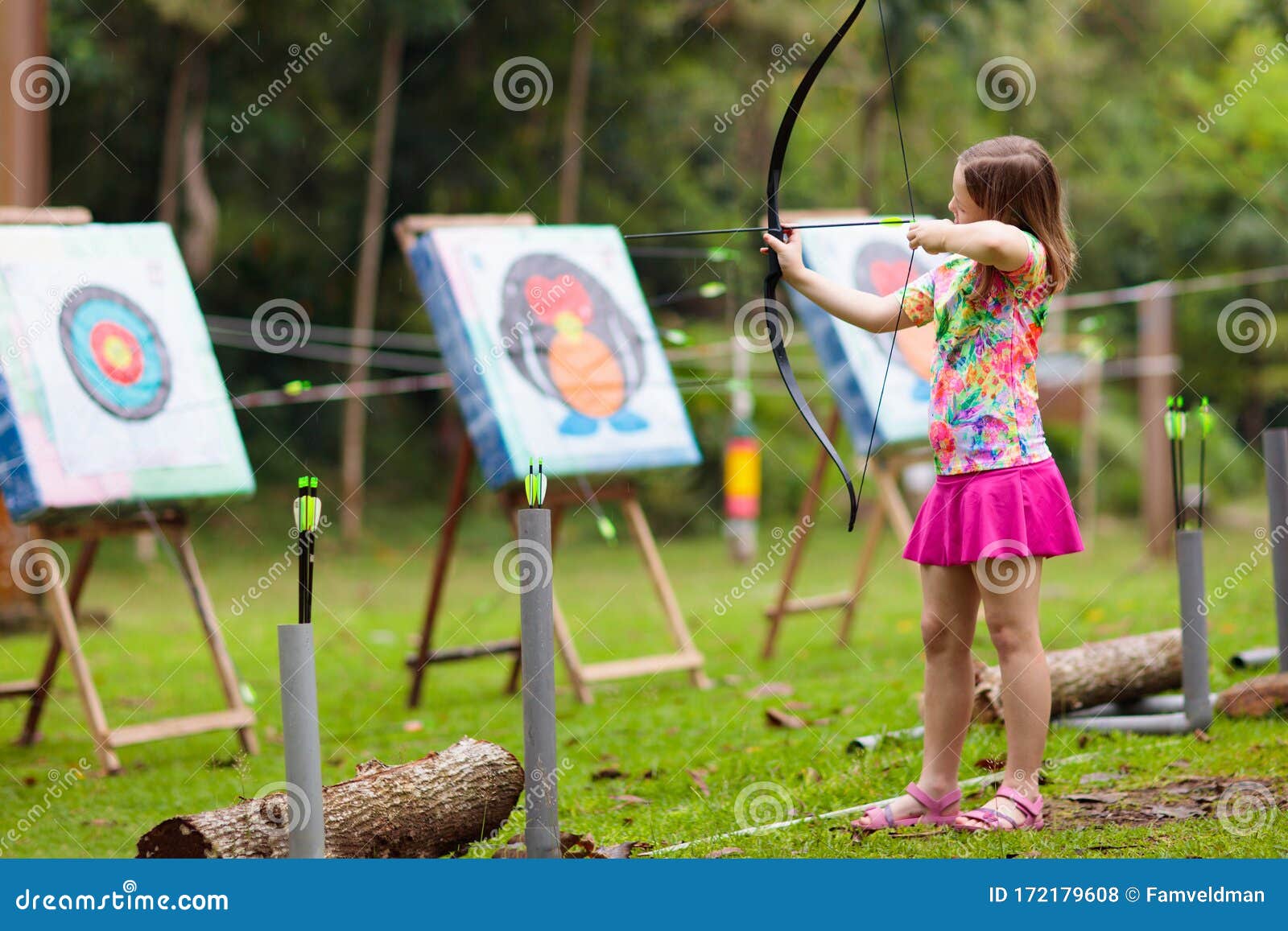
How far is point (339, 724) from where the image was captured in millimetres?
4570

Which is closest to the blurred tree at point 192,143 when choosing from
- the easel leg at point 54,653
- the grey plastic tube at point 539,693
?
the easel leg at point 54,653

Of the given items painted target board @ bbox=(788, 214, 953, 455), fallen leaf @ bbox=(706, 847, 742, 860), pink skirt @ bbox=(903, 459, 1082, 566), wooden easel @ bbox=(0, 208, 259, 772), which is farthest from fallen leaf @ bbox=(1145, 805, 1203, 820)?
wooden easel @ bbox=(0, 208, 259, 772)

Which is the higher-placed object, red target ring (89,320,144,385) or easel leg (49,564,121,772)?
red target ring (89,320,144,385)

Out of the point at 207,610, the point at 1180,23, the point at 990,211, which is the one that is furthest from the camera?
the point at 1180,23

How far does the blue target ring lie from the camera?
14.1 ft

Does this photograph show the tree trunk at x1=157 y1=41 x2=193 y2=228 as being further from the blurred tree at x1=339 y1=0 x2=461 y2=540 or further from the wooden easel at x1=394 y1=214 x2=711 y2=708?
the wooden easel at x1=394 y1=214 x2=711 y2=708

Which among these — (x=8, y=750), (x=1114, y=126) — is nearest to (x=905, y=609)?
(x=8, y=750)

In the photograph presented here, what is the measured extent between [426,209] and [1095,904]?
36.7 ft

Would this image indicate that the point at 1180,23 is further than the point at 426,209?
Yes

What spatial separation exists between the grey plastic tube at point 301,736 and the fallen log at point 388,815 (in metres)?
0.21

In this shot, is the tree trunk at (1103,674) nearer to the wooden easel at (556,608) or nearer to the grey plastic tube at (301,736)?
the wooden easel at (556,608)

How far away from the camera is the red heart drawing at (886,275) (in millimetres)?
5359

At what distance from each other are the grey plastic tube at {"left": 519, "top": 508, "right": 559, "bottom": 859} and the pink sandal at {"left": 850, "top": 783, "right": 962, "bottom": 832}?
Result: 0.71 metres

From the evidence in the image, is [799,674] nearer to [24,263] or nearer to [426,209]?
[24,263]
